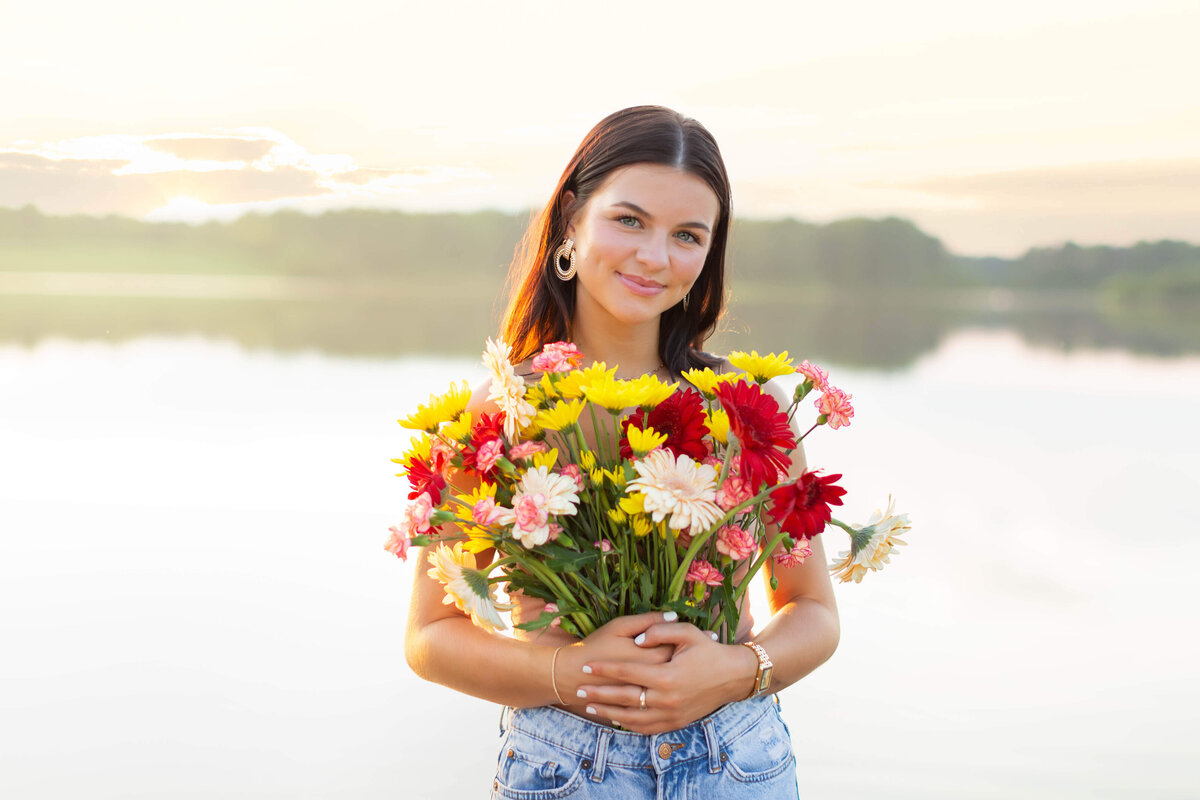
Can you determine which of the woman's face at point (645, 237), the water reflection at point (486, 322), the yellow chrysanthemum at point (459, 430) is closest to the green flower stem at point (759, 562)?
the yellow chrysanthemum at point (459, 430)

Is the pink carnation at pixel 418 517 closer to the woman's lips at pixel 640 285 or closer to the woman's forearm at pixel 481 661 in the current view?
the woman's forearm at pixel 481 661

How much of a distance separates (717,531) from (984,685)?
254 cm

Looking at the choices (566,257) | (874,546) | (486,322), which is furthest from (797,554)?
(486,322)

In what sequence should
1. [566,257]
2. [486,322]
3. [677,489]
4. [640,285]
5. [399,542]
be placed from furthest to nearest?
[486,322] → [566,257] → [640,285] → [399,542] → [677,489]

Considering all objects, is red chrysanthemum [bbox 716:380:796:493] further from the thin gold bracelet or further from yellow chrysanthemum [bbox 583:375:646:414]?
the thin gold bracelet

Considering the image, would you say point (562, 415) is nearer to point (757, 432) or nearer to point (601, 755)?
point (757, 432)

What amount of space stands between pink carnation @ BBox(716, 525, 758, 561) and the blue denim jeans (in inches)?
12.3

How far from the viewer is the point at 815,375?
1127 millimetres

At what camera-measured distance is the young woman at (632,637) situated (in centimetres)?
114

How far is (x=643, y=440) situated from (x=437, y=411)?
0.86ft

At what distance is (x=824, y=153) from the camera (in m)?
4.95

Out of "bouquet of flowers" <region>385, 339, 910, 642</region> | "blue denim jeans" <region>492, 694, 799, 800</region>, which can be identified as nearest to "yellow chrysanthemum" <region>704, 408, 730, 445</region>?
"bouquet of flowers" <region>385, 339, 910, 642</region>

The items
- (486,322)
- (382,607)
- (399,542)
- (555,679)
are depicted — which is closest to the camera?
(399,542)

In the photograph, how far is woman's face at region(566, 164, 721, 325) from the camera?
1395 millimetres
